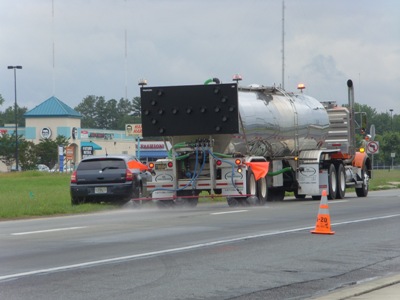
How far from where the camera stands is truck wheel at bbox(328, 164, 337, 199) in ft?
101

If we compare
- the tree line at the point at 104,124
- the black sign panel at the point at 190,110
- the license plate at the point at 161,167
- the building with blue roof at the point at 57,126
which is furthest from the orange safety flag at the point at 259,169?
the building with blue roof at the point at 57,126

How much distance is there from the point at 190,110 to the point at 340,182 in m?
8.46

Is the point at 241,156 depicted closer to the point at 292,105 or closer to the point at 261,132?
the point at 261,132

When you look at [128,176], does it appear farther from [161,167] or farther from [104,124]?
[104,124]

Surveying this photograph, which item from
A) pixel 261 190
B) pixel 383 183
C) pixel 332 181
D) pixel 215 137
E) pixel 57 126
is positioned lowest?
pixel 383 183

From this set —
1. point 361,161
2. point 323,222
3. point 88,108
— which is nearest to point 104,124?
point 88,108

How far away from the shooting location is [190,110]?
1004 inches

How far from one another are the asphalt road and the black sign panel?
16.1 ft

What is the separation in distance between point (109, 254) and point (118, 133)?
102850 millimetres

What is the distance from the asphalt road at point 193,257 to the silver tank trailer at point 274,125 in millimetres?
5471

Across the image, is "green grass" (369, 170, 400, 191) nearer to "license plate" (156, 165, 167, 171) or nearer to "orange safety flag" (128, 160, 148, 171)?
"orange safety flag" (128, 160, 148, 171)

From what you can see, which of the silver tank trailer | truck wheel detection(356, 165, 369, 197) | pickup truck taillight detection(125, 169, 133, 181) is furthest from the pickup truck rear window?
truck wheel detection(356, 165, 369, 197)

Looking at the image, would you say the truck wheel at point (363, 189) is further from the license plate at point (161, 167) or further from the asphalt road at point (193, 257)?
the asphalt road at point (193, 257)

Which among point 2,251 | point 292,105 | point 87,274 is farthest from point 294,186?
point 87,274
